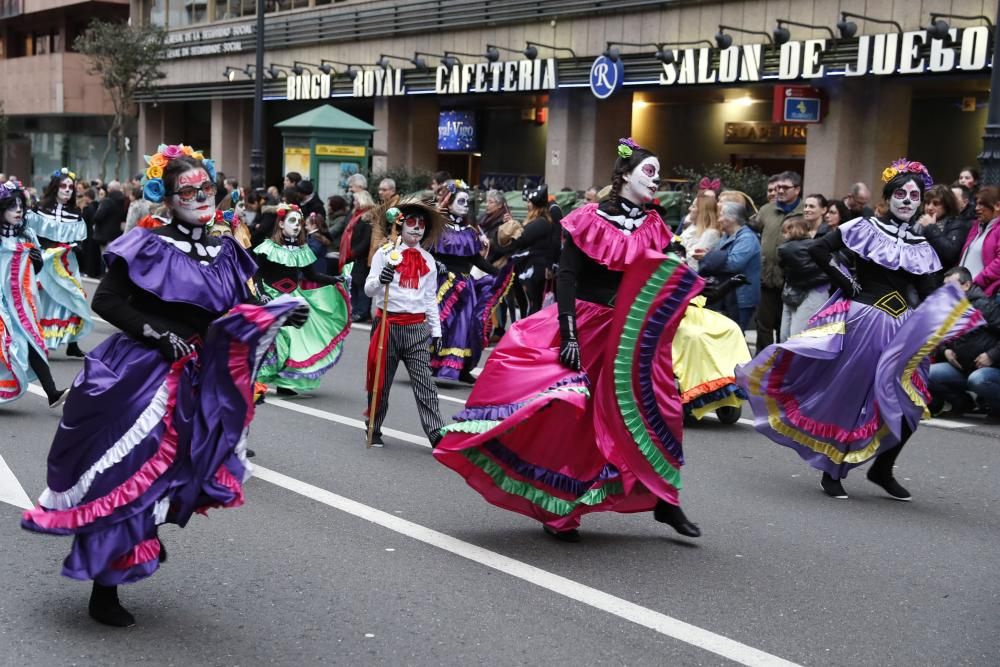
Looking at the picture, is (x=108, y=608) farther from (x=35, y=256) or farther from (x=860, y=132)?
(x=860, y=132)

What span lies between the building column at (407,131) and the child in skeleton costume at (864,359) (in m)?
28.0

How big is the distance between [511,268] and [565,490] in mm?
6743

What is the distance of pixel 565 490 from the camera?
245 inches

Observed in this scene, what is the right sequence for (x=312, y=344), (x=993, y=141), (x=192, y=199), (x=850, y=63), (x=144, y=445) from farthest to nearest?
(x=850, y=63), (x=993, y=141), (x=312, y=344), (x=192, y=199), (x=144, y=445)

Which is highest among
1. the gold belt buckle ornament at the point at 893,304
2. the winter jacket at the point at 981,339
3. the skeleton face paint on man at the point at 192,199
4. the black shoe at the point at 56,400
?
the skeleton face paint on man at the point at 192,199

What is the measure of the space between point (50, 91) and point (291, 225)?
46.4 meters

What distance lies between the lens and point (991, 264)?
34.9 ft

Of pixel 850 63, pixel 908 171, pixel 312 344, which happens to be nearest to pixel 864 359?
pixel 908 171

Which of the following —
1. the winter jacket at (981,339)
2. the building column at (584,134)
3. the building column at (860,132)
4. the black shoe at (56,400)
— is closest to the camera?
the black shoe at (56,400)

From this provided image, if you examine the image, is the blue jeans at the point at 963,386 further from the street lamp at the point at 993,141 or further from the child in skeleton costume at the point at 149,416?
the child in skeleton costume at the point at 149,416

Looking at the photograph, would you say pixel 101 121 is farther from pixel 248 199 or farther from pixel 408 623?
pixel 408 623

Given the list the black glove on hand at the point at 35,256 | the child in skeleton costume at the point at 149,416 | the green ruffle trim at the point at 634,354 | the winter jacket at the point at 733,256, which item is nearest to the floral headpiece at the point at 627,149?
the green ruffle trim at the point at 634,354

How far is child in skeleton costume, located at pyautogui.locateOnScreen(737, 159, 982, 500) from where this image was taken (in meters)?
7.50

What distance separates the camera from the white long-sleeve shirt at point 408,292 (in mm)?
8875
